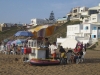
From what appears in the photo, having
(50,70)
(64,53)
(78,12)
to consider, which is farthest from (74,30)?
(50,70)

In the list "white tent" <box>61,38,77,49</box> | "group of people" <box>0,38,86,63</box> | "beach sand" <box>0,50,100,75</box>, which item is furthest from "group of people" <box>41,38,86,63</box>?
"white tent" <box>61,38,77,49</box>

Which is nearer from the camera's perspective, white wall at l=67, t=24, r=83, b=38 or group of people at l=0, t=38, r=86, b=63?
group of people at l=0, t=38, r=86, b=63

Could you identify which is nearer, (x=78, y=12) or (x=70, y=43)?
(x=70, y=43)

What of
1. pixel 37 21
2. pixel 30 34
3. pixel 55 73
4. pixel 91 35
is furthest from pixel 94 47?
pixel 37 21

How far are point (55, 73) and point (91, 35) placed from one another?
4100cm

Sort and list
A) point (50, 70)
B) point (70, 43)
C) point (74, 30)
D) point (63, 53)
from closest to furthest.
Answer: point (50, 70) → point (63, 53) → point (70, 43) → point (74, 30)

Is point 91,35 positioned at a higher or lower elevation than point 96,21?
lower

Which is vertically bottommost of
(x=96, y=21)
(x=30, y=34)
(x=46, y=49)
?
(x=46, y=49)

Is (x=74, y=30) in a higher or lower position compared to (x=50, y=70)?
higher

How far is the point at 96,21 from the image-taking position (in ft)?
193

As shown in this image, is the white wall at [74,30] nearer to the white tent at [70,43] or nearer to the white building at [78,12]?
the white tent at [70,43]

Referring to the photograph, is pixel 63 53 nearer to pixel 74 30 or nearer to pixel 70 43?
pixel 70 43

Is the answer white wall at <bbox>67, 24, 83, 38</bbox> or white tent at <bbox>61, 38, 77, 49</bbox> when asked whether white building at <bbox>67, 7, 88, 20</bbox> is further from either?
white tent at <bbox>61, 38, 77, 49</bbox>

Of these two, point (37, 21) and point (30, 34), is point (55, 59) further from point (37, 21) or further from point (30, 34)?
point (37, 21)
